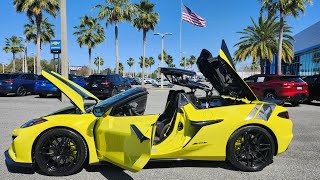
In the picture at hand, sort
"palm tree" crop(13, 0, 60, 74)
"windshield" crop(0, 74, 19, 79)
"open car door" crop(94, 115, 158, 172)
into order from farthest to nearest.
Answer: "palm tree" crop(13, 0, 60, 74), "windshield" crop(0, 74, 19, 79), "open car door" crop(94, 115, 158, 172)

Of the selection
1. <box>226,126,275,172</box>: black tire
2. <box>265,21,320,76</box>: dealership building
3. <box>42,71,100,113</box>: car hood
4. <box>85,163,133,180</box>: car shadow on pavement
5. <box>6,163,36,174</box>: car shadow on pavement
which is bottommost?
<box>85,163,133,180</box>: car shadow on pavement

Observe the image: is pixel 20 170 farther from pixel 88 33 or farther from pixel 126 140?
pixel 88 33

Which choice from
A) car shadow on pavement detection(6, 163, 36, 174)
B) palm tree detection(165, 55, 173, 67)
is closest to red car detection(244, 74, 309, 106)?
car shadow on pavement detection(6, 163, 36, 174)

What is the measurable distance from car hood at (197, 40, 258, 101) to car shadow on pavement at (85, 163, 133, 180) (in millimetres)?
2128

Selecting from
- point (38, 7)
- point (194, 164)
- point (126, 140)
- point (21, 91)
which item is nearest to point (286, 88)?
point (194, 164)

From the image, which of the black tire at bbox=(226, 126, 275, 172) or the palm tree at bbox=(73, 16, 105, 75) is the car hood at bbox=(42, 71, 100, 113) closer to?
the black tire at bbox=(226, 126, 275, 172)

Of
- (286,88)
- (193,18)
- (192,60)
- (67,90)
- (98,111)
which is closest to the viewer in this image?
(98,111)

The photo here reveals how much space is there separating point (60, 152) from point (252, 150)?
2.79 metres

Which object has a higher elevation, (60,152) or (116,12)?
(116,12)

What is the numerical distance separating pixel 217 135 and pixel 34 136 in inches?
100

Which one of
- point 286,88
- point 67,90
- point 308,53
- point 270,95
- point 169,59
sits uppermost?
point 169,59

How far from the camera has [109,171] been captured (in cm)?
440

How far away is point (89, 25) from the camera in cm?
4484

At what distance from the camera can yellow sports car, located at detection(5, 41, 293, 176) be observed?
13.4 feet
